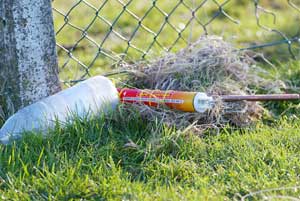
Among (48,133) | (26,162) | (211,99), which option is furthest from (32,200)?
(211,99)

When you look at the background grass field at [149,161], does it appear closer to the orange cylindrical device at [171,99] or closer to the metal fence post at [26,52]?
the orange cylindrical device at [171,99]

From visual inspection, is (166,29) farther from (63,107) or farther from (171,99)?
(63,107)

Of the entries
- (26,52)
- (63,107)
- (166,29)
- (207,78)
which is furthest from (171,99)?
(166,29)

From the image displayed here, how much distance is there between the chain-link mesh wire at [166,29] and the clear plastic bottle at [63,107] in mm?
553

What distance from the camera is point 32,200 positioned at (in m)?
1.83

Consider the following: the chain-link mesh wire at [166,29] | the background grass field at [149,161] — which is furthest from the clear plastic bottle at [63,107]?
the chain-link mesh wire at [166,29]

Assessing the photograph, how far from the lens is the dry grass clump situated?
227cm

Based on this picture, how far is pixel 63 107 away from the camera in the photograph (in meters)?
2.21

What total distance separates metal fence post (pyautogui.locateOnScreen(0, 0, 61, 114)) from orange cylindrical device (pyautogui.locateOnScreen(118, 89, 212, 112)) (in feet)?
0.80

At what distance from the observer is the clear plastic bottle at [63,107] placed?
215 centimetres

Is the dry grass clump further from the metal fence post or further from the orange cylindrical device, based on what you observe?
the metal fence post

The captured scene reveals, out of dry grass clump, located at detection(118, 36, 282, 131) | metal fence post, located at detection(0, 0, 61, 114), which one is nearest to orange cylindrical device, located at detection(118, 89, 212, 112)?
dry grass clump, located at detection(118, 36, 282, 131)

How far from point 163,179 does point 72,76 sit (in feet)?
3.08

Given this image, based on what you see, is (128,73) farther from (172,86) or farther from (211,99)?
(211,99)
